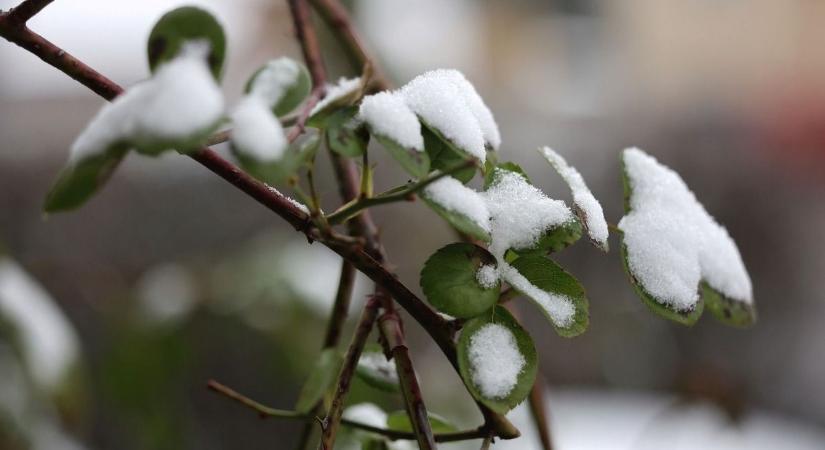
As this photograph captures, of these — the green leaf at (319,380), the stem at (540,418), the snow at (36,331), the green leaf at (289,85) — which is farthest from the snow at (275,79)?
the snow at (36,331)

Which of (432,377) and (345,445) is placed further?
(432,377)

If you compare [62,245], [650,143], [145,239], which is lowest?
[62,245]

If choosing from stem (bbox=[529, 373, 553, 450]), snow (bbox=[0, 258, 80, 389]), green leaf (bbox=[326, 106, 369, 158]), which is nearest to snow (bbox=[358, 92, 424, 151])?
green leaf (bbox=[326, 106, 369, 158])

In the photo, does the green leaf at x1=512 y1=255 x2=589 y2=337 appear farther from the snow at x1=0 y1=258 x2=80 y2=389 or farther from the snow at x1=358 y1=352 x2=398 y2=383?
the snow at x1=0 y1=258 x2=80 y2=389

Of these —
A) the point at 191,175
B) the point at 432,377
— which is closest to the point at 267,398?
the point at 432,377

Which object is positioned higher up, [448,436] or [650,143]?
[650,143]

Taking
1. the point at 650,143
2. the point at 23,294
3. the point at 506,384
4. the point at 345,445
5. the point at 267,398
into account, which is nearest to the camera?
the point at 506,384

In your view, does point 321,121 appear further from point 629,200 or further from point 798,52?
point 798,52
